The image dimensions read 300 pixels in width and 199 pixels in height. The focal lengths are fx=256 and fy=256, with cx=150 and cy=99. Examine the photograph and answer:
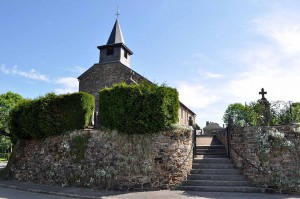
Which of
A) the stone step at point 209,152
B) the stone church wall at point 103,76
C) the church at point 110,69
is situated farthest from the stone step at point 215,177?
the stone church wall at point 103,76

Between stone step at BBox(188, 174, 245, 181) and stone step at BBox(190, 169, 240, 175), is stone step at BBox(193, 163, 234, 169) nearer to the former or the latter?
stone step at BBox(190, 169, 240, 175)

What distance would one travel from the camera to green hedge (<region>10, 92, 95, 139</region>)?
44.4 feet

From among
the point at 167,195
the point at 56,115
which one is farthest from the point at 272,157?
the point at 56,115

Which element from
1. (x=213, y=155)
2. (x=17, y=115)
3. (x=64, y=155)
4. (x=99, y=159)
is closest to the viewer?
(x=99, y=159)

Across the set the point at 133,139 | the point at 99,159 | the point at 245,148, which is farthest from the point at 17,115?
the point at 245,148

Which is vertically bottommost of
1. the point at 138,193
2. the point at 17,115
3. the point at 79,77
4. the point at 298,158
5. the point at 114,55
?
the point at 138,193

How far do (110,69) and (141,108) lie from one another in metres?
20.8

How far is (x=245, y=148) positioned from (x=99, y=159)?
269 inches

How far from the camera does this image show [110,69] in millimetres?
31797

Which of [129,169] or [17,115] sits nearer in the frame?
[129,169]

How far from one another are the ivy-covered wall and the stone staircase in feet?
1.52

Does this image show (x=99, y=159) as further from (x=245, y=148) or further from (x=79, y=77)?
(x=79, y=77)

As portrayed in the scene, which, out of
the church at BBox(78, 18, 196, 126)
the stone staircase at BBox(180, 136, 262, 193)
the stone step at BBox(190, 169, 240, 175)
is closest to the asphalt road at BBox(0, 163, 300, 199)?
the stone staircase at BBox(180, 136, 262, 193)

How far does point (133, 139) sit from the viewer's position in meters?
11.9
